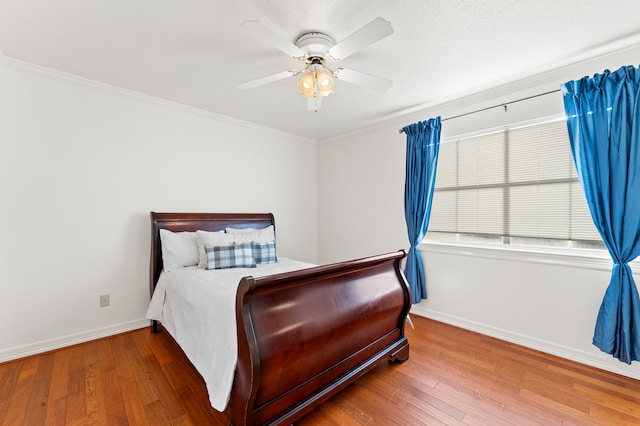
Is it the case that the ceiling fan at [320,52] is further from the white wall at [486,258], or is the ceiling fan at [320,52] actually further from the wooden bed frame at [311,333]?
the white wall at [486,258]

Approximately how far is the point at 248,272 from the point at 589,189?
2990mm

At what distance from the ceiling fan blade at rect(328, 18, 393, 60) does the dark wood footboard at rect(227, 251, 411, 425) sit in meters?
1.40

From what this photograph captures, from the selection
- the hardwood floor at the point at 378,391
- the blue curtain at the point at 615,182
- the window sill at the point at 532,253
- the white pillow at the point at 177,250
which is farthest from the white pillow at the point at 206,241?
the blue curtain at the point at 615,182

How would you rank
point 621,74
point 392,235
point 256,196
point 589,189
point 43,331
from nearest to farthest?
point 621,74 → point 589,189 → point 43,331 → point 392,235 → point 256,196

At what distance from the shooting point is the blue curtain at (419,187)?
3.18 meters

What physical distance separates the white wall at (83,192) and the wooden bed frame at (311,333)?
2.13 meters

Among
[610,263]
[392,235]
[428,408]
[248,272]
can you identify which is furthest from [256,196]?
[610,263]

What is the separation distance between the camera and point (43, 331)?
2.42 metres

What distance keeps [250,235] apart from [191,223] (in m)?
0.69

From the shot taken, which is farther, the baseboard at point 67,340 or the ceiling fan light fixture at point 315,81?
the baseboard at point 67,340

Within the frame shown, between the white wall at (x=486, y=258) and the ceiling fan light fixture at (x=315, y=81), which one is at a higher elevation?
the ceiling fan light fixture at (x=315, y=81)

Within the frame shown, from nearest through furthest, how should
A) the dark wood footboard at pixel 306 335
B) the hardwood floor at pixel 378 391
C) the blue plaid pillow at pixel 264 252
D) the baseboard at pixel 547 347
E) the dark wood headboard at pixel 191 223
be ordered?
the dark wood footboard at pixel 306 335, the hardwood floor at pixel 378 391, the baseboard at pixel 547 347, the dark wood headboard at pixel 191 223, the blue plaid pillow at pixel 264 252

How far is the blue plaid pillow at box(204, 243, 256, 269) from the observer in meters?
2.68

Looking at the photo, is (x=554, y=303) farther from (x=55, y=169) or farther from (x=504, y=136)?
(x=55, y=169)
